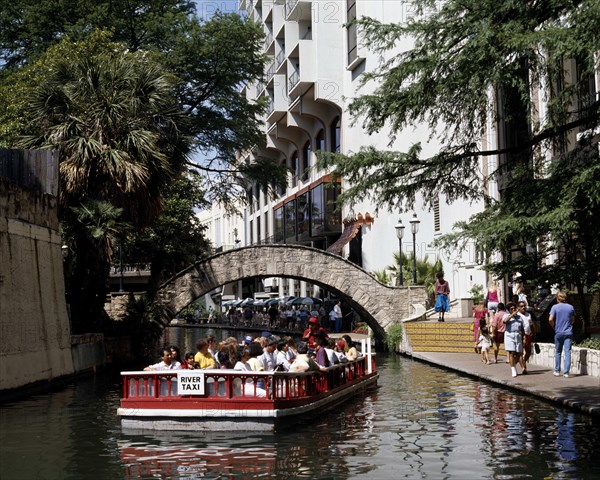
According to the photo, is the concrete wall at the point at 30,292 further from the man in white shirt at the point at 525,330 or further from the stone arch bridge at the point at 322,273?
the man in white shirt at the point at 525,330

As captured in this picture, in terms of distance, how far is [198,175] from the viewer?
139 ft

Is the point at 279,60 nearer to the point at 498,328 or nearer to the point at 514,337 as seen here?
the point at 498,328

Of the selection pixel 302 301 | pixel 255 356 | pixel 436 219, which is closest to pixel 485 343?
pixel 255 356

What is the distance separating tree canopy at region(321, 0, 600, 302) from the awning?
30.3 metres

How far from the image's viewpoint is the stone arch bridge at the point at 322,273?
37.0 m

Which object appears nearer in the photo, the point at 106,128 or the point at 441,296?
the point at 106,128

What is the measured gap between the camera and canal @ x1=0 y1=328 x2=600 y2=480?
42.1ft

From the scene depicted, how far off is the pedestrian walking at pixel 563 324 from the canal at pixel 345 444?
167cm

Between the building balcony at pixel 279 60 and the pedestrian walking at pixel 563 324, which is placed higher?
the building balcony at pixel 279 60

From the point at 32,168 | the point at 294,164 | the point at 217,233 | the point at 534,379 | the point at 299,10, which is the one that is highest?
the point at 299,10

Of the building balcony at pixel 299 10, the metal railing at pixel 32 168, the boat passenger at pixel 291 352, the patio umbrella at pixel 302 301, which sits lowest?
the boat passenger at pixel 291 352

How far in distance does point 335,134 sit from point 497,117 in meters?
38.9

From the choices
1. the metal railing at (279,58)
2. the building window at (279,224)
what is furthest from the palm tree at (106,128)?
the building window at (279,224)

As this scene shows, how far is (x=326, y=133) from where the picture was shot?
55.4 meters
